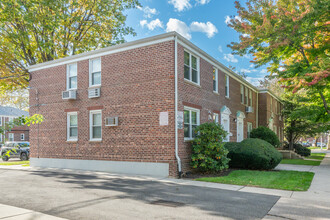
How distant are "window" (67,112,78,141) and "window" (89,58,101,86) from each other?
209 centimetres

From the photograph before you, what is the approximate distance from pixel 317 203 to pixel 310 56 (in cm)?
1129

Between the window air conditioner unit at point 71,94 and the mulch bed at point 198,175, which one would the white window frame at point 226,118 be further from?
the window air conditioner unit at point 71,94

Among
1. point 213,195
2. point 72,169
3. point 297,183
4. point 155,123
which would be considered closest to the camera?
point 213,195

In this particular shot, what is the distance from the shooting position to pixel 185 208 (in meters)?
6.27

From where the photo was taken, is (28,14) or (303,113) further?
(28,14)

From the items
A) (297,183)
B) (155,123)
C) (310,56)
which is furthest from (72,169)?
(310,56)

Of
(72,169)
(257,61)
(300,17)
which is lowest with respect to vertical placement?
(72,169)

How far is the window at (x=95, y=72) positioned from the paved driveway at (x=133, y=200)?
19.4 feet

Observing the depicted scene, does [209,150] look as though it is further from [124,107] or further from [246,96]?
[246,96]

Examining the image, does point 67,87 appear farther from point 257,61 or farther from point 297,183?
point 297,183

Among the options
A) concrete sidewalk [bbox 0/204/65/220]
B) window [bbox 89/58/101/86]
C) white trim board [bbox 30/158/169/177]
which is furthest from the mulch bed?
window [bbox 89/58/101/86]

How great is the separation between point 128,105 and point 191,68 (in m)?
3.57

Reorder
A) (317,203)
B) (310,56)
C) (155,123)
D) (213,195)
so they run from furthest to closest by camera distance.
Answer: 1. (310,56)
2. (155,123)
3. (213,195)
4. (317,203)

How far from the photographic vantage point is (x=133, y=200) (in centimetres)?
701
